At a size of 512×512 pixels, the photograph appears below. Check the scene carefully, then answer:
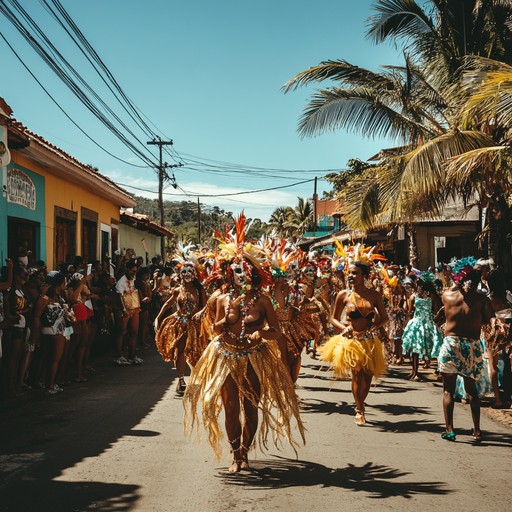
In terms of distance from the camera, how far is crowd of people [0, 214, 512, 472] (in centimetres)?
582

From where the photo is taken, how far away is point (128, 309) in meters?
13.0

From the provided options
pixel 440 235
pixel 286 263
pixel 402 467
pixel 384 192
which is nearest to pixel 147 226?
pixel 440 235

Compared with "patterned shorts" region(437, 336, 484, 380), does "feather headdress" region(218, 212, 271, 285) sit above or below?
above

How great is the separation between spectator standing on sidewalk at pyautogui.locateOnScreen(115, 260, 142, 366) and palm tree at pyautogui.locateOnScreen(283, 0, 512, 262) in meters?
5.81

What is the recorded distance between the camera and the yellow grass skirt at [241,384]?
567 centimetres

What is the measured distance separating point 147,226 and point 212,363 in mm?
22208

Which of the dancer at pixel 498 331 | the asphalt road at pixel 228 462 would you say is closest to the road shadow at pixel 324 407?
the asphalt road at pixel 228 462

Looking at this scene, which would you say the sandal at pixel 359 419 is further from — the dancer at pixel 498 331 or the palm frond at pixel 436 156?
the palm frond at pixel 436 156

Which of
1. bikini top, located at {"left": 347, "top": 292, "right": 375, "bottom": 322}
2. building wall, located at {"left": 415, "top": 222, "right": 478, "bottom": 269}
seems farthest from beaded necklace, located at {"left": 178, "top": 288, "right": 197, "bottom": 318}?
building wall, located at {"left": 415, "top": 222, "right": 478, "bottom": 269}

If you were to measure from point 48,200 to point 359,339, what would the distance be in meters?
10.3

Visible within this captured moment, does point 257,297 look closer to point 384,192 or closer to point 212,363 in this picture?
point 212,363

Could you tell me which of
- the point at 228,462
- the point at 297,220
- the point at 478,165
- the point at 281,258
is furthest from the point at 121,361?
the point at 297,220

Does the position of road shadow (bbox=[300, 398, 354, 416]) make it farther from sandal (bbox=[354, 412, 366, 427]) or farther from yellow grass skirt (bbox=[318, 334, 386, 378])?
yellow grass skirt (bbox=[318, 334, 386, 378])

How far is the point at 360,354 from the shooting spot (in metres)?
7.61
